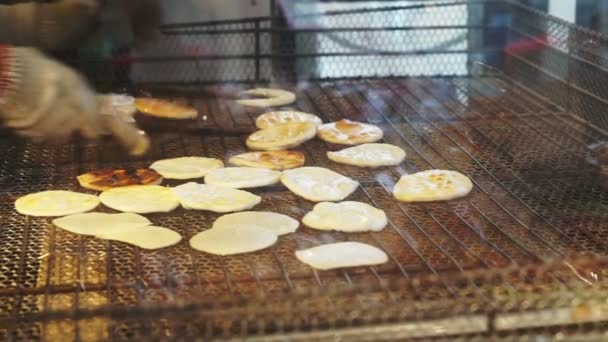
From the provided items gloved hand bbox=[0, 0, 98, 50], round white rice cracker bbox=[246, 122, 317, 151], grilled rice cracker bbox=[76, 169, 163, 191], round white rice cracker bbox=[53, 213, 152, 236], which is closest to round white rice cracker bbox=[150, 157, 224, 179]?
grilled rice cracker bbox=[76, 169, 163, 191]

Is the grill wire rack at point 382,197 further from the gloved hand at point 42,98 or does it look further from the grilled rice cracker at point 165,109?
the gloved hand at point 42,98

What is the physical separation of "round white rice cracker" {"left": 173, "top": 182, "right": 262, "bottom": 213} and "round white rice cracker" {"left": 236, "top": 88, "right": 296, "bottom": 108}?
763 mm

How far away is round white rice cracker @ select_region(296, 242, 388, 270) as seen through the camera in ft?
6.13

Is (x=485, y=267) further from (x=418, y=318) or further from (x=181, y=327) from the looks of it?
(x=181, y=327)

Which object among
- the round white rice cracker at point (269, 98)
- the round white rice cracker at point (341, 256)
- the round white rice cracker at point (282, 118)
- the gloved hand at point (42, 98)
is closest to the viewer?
the gloved hand at point (42, 98)

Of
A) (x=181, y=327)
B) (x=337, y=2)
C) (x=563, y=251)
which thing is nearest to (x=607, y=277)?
(x=563, y=251)

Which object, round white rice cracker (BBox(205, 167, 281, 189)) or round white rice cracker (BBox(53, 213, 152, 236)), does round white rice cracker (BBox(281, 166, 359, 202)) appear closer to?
round white rice cracker (BBox(205, 167, 281, 189))

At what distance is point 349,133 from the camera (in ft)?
8.89

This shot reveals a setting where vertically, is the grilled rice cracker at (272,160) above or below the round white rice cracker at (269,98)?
below

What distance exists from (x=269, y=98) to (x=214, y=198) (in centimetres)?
91

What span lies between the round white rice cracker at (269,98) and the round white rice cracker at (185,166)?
553 millimetres

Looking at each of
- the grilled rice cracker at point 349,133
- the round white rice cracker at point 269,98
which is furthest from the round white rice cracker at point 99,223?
the round white rice cracker at point 269,98

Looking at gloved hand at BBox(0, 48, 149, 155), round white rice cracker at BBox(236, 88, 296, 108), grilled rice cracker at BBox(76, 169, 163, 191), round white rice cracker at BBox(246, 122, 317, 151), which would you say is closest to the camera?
gloved hand at BBox(0, 48, 149, 155)

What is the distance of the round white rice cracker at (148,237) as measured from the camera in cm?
199
